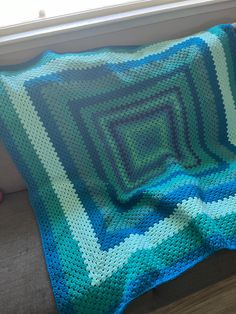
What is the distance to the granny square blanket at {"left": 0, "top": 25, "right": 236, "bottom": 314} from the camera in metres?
0.92

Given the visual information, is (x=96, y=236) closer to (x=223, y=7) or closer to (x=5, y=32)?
(x=5, y=32)

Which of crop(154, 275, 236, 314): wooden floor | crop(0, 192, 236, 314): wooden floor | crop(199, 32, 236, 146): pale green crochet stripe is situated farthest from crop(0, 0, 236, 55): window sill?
crop(154, 275, 236, 314): wooden floor

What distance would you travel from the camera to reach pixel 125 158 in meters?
1.16

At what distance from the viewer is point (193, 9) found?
1297 millimetres

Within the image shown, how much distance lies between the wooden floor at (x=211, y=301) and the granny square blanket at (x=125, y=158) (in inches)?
10.5

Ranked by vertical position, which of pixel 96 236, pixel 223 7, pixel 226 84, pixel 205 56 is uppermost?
pixel 223 7

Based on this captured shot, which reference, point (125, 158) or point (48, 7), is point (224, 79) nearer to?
point (125, 158)

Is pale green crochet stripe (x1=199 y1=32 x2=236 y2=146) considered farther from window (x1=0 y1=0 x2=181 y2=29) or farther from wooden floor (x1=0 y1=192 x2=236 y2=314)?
wooden floor (x1=0 y1=192 x2=236 y2=314)

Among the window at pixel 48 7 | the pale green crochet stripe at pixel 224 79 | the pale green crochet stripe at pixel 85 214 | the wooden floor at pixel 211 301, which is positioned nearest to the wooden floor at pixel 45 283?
the wooden floor at pixel 211 301

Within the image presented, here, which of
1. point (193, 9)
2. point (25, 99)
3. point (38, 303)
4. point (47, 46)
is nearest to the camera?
point (38, 303)

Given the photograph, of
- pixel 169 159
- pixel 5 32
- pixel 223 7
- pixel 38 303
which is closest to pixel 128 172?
pixel 169 159

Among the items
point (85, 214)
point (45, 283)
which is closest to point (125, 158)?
point (85, 214)

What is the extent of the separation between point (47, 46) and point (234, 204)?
860mm

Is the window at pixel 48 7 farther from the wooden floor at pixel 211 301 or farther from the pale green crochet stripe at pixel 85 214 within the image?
the wooden floor at pixel 211 301
